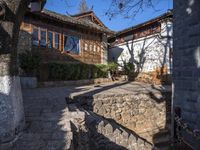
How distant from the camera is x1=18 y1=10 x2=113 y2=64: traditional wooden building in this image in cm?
1165

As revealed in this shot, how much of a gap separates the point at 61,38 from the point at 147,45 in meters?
5.93

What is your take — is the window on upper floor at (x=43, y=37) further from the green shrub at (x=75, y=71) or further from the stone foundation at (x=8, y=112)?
the stone foundation at (x=8, y=112)

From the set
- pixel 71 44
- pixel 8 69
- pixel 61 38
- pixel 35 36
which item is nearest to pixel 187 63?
pixel 8 69

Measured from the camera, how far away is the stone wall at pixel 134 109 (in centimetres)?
677

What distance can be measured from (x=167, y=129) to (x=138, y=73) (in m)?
7.71

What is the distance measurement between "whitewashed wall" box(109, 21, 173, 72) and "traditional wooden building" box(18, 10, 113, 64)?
5.74ft

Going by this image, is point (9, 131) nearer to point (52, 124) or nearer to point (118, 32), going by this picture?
point (52, 124)

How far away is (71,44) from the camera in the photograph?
1421cm

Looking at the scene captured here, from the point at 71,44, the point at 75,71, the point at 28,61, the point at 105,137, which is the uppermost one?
the point at 71,44

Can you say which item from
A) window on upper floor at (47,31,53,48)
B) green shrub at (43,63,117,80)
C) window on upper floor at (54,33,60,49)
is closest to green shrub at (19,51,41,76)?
green shrub at (43,63,117,80)

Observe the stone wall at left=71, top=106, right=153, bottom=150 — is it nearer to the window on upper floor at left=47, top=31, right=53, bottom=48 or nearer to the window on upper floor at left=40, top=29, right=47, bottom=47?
the window on upper floor at left=40, top=29, right=47, bottom=47

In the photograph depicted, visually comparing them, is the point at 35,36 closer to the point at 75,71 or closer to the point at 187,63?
the point at 75,71

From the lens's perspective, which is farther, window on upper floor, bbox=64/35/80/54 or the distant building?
window on upper floor, bbox=64/35/80/54

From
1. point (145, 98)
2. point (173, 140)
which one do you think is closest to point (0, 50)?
point (173, 140)
